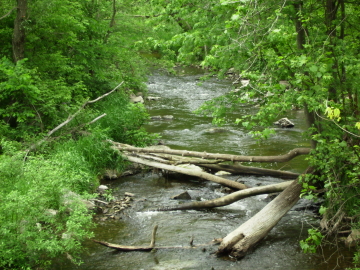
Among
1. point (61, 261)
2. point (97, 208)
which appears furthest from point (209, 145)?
point (61, 261)

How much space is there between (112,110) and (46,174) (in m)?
8.65

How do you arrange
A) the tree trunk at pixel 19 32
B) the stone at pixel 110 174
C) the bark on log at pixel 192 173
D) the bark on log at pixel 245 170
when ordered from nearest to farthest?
the bark on log at pixel 192 173
the bark on log at pixel 245 170
the tree trunk at pixel 19 32
the stone at pixel 110 174

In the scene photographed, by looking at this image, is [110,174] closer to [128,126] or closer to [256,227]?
[128,126]

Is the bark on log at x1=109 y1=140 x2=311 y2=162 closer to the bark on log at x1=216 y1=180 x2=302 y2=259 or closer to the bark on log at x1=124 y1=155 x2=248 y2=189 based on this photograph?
the bark on log at x1=124 y1=155 x2=248 y2=189

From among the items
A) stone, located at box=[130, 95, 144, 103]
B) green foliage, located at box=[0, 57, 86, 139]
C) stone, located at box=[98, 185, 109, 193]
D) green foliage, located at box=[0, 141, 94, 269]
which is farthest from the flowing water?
stone, located at box=[130, 95, 144, 103]

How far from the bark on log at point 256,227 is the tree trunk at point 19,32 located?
290 inches

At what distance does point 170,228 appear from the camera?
7.39 m

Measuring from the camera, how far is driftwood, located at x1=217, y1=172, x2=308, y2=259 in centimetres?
623

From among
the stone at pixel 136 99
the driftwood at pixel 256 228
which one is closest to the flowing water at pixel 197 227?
the driftwood at pixel 256 228

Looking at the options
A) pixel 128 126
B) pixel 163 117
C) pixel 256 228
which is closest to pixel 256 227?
pixel 256 228

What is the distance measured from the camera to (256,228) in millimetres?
6480

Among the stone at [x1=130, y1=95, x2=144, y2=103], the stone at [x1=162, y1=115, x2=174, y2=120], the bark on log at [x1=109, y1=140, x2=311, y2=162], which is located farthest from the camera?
the stone at [x1=130, y1=95, x2=144, y2=103]

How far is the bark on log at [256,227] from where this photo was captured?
20.5 ft

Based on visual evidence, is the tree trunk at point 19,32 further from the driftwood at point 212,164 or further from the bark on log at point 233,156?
the driftwood at point 212,164
